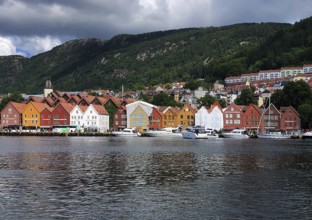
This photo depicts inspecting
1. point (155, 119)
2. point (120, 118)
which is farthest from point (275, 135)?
point (120, 118)

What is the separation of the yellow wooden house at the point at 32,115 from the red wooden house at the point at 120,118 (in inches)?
883

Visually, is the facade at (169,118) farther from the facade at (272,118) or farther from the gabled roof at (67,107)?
the gabled roof at (67,107)

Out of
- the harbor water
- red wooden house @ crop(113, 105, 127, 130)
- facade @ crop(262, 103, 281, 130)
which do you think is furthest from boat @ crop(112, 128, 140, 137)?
the harbor water

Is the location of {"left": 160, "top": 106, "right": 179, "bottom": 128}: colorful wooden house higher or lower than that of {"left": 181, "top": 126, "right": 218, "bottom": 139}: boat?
higher

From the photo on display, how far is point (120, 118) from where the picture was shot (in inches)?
6024

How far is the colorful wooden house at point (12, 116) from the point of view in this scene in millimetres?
149750

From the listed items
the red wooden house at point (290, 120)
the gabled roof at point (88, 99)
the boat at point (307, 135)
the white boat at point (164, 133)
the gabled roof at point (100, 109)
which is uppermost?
the gabled roof at point (88, 99)

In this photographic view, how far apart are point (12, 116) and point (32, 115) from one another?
6.70 m

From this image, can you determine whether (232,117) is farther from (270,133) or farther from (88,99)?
(88,99)

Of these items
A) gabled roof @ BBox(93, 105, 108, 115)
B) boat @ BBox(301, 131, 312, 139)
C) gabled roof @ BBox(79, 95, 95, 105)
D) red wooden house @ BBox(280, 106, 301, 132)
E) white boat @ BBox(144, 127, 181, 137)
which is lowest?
boat @ BBox(301, 131, 312, 139)

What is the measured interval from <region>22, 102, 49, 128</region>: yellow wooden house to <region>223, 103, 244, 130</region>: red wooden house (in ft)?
182

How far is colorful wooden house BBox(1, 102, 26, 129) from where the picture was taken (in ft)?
A: 491

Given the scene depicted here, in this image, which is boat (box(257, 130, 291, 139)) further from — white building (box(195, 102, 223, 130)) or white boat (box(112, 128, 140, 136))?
white boat (box(112, 128, 140, 136))

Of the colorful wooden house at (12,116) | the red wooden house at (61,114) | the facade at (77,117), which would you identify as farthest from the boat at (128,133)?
the colorful wooden house at (12,116)
